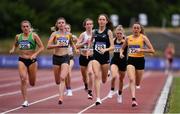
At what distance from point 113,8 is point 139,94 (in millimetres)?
76276

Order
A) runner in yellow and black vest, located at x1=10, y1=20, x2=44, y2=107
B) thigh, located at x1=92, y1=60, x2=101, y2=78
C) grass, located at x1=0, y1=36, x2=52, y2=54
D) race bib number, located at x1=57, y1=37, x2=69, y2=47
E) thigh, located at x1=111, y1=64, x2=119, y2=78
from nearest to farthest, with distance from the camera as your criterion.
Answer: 1. runner in yellow and black vest, located at x1=10, y1=20, x2=44, y2=107
2. thigh, located at x1=92, y1=60, x2=101, y2=78
3. race bib number, located at x1=57, y1=37, x2=69, y2=47
4. thigh, located at x1=111, y1=64, x2=119, y2=78
5. grass, located at x1=0, y1=36, x2=52, y2=54

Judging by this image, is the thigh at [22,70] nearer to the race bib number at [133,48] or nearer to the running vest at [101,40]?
the running vest at [101,40]

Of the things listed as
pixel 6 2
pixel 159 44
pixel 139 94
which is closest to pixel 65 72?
pixel 139 94

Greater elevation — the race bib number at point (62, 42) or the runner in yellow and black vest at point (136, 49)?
the race bib number at point (62, 42)

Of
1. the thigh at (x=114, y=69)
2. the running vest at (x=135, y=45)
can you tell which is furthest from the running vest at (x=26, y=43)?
the thigh at (x=114, y=69)

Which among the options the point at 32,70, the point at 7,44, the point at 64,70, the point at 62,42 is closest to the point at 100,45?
the point at 62,42

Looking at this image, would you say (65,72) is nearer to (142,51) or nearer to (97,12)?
(142,51)

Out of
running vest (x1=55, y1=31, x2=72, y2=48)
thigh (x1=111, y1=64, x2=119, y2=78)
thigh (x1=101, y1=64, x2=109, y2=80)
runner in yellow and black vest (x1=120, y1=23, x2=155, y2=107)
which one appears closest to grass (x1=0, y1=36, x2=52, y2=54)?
thigh (x1=111, y1=64, x2=119, y2=78)

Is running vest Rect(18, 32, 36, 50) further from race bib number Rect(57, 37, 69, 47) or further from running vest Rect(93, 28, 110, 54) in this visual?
running vest Rect(93, 28, 110, 54)

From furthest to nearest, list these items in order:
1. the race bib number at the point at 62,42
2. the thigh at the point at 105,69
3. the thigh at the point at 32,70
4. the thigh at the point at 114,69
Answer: the thigh at the point at 114,69 → the thigh at the point at 105,69 → the race bib number at the point at 62,42 → the thigh at the point at 32,70

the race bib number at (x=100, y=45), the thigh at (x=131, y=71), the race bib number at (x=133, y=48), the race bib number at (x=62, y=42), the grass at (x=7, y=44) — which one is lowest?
the thigh at (x=131, y=71)

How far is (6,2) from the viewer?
77.1 meters

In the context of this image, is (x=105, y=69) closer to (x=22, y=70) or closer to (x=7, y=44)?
(x=22, y=70)

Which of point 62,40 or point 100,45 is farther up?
point 62,40
